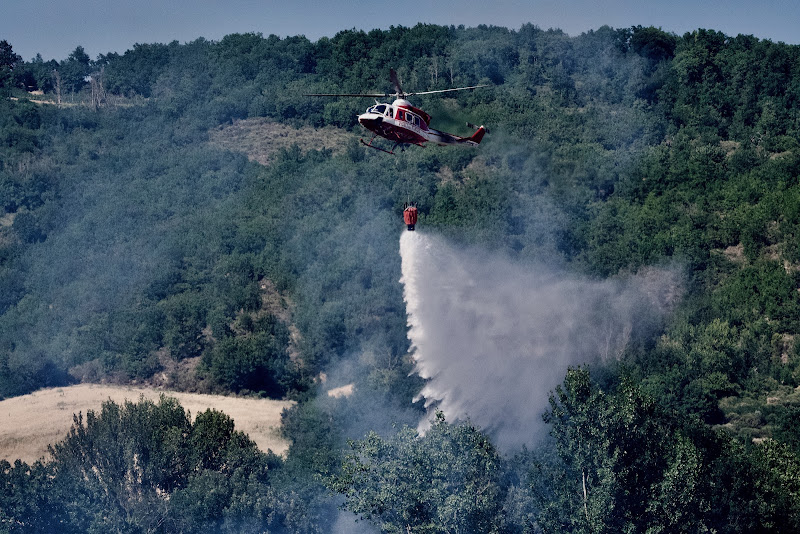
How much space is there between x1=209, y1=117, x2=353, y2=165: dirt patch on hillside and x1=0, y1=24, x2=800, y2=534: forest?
1081 mm

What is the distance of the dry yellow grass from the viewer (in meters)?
72.1

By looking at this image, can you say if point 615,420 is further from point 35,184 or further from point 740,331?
point 35,184

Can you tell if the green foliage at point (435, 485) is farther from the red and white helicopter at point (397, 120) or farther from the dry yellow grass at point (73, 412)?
the dry yellow grass at point (73, 412)

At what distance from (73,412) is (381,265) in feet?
85.7

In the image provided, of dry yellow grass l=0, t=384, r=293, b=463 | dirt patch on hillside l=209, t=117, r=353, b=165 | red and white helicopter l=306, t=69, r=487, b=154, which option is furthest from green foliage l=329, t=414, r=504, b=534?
dirt patch on hillside l=209, t=117, r=353, b=165

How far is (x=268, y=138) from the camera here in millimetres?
117438

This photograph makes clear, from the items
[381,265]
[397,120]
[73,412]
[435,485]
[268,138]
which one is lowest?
[73,412]

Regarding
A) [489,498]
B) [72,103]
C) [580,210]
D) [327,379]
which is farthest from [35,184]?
[489,498]

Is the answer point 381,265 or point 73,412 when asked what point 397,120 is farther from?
point 381,265

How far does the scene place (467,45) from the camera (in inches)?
4988

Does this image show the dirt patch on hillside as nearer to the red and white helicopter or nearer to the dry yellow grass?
the dry yellow grass

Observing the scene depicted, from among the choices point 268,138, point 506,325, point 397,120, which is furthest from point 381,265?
point 397,120

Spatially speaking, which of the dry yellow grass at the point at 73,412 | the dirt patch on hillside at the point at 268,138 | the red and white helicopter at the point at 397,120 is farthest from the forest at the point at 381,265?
the red and white helicopter at the point at 397,120

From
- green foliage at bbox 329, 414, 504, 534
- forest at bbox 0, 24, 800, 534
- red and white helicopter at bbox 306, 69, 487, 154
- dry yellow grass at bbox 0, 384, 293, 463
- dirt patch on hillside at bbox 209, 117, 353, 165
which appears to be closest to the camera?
green foliage at bbox 329, 414, 504, 534
